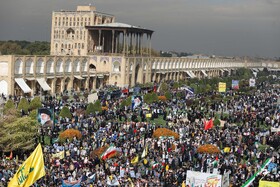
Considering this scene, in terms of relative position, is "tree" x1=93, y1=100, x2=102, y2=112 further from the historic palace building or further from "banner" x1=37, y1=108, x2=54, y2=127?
the historic palace building

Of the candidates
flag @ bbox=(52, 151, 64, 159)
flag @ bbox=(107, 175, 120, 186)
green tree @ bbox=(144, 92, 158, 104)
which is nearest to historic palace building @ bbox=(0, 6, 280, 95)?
green tree @ bbox=(144, 92, 158, 104)

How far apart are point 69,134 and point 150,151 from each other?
4116 mm

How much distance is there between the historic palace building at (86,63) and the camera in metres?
41.0

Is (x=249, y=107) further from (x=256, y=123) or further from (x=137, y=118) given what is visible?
(x=137, y=118)

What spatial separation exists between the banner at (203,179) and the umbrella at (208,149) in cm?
539

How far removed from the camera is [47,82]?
44.6 metres

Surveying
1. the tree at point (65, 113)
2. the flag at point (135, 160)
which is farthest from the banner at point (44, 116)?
the flag at point (135, 160)

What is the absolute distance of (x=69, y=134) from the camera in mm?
22172

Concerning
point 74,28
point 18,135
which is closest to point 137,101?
point 18,135

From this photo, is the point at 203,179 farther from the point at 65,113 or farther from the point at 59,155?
the point at 65,113

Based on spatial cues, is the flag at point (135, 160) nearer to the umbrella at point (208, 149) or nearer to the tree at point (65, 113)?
the umbrella at point (208, 149)

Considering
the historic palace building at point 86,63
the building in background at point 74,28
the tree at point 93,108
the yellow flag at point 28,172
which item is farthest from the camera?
the building in background at point 74,28

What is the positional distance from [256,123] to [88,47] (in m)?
38.0

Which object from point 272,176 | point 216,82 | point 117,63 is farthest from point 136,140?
point 216,82
